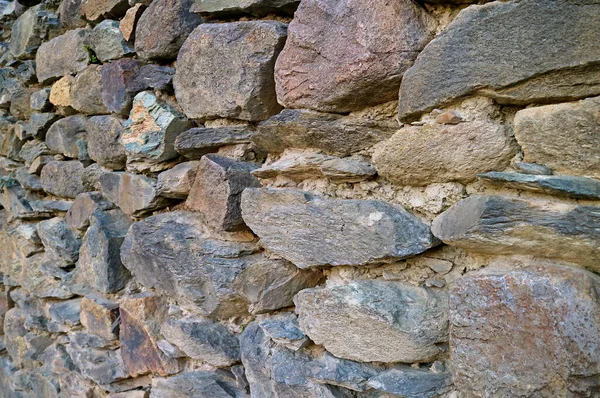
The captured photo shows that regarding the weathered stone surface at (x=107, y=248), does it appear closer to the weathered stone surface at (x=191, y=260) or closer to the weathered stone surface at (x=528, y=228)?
the weathered stone surface at (x=191, y=260)

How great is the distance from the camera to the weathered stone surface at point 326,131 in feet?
3.39

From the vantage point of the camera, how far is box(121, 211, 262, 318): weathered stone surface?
1306 millimetres

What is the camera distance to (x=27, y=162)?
2.36 meters

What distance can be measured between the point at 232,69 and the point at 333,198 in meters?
0.45

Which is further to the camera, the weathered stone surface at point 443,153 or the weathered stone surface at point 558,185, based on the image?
the weathered stone surface at point 443,153

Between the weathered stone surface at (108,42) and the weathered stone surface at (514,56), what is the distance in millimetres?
1120

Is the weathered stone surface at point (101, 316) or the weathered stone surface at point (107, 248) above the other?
the weathered stone surface at point (107, 248)

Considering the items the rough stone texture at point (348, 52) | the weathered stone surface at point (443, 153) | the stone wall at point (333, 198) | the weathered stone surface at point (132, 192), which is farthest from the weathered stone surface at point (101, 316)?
the weathered stone surface at point (443, 153)

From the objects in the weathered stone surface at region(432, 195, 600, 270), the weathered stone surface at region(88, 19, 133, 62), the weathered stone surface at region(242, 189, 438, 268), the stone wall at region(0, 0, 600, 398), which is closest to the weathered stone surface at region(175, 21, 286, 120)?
the stone wall at region(0, 0, 600, 398)

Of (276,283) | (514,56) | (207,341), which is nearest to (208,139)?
(276,283)

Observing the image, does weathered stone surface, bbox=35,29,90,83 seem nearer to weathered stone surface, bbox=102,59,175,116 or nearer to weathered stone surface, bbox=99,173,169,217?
weathered stone surface, bbox=102,59,175,116

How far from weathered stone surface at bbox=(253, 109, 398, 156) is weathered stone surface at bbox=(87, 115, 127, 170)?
73cm

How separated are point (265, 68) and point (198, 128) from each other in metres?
0.29

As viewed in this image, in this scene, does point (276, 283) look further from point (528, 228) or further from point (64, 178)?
point (64, 178)
